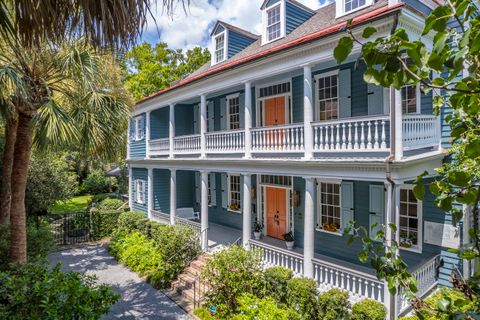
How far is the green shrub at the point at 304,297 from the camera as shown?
7727 millimetres

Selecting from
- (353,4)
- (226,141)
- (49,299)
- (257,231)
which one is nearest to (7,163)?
(49,299)

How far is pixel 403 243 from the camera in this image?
358 inches

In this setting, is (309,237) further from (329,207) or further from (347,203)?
(329,207)

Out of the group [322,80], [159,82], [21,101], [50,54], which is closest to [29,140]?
[21,101]

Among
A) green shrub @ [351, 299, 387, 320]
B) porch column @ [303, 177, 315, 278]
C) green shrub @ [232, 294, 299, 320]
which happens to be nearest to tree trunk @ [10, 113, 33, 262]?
green shrub @ [232, 294, 299, 320]

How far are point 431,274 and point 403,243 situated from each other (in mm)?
1091

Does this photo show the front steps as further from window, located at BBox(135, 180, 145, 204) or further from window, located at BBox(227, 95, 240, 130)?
window, located at BBox(135, 180, 145, 204)

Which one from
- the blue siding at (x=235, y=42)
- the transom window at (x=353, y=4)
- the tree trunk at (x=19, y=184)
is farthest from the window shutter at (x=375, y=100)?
the tree trunk at (x=19, y=184)

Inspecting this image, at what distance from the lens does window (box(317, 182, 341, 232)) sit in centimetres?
1050

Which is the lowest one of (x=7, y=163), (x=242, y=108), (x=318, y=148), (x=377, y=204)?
(x=377, y=204)

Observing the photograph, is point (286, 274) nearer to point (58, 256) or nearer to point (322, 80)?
point (322, 80)

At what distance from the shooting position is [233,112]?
1441 cm

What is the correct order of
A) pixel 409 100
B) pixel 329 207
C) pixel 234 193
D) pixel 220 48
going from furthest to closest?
pixel 220 48 → pixel 234 193 → pixel 329 207 → pixel 409 100

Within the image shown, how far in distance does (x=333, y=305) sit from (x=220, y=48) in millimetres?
12575
